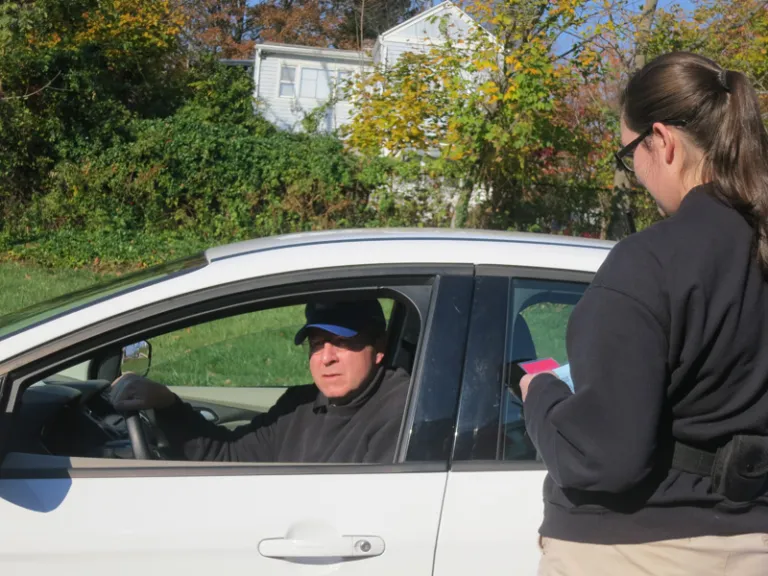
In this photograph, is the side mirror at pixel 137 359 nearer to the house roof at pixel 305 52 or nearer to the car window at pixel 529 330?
the car window at pixel 529 330

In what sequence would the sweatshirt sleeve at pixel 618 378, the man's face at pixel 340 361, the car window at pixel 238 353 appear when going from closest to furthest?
the sweatshirt sleeve at pixel 618 378 < the man's face at pixel 340 361 < the car window at pixel 238 353

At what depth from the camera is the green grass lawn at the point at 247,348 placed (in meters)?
2.39

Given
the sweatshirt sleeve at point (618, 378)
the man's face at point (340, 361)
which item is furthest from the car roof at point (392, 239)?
the sweatshirt sleeve at point (618, 378)

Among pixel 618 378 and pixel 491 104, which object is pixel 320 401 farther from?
pixel 491 104

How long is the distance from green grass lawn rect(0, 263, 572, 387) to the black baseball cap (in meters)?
0.05

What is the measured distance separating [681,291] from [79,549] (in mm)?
1435

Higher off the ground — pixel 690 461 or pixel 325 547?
pixel 690 461

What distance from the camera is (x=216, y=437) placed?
104 inches

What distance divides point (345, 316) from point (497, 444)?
2.31 ft

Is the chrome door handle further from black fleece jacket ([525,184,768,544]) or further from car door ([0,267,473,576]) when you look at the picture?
black fleece jacket ([525,184,768,544])

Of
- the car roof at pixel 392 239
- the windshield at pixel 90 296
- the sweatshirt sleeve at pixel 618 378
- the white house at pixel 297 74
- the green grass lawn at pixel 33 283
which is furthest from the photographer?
the white house at pixel 297 74

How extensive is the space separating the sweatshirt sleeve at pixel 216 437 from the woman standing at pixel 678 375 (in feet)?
3.88

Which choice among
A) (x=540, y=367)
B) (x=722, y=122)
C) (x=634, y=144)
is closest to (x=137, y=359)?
(x=540, y=367)

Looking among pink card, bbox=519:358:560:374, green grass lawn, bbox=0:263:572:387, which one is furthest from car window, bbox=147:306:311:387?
pink card, bbox=519:358:560:374
